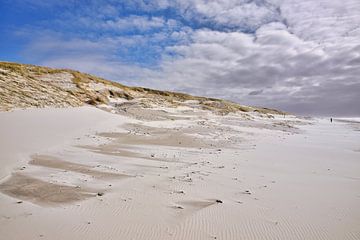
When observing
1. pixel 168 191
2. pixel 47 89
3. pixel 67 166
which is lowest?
pixel 168 191

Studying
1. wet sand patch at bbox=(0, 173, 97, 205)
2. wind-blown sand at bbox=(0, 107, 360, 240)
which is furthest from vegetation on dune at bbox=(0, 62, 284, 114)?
wet sand patch at bbox=(0, 173, 97, 205)

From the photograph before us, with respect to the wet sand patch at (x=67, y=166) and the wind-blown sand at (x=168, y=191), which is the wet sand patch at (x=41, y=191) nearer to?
the wind-blown sand at (x=168, y=191)

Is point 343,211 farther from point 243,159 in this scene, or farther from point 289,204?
point 243,159

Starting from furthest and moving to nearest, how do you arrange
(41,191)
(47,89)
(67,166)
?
1. (47,89)
2. (67,166)
3. (41,191)

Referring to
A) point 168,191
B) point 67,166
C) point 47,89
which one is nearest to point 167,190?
point 168,191

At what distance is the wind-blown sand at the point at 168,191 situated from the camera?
455 cm

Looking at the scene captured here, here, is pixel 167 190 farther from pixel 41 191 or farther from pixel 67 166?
pixel 67 166

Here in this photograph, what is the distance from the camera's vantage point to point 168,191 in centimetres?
635

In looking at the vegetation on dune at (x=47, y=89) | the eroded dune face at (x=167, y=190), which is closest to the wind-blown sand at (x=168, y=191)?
the eroded dune face at (x=167, y=190)

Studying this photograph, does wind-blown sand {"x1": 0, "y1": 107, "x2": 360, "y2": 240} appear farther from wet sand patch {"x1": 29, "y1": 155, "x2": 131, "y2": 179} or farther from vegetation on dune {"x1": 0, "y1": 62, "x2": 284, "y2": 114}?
vegetation on dune {"x1": 0, "y1": 62, "x2": 284, "y2": 114}

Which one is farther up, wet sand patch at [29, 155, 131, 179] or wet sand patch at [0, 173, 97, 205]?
wet sand patch at [29, 155, 131, 179]

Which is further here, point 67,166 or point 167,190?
point 67,166

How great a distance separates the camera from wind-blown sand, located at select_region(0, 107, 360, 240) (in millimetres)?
4551

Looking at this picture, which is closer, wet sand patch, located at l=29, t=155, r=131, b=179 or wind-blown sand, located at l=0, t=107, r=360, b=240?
wind-blown sand, located at l=0, t=107, r=360, b=240
